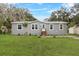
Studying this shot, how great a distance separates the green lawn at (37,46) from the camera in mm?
13391

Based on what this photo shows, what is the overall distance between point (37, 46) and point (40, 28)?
9.7 inches

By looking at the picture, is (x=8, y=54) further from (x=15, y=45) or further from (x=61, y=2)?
(x=61, y=2)

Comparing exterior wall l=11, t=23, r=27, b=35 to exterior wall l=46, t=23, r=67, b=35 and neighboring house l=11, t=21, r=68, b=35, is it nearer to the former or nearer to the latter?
neighboring house l=11, t=21, r=68, b=35

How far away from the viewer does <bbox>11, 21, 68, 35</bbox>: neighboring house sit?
13.5 meters

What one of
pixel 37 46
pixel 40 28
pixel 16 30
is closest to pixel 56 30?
pixel 40 28

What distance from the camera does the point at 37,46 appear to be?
1343cm

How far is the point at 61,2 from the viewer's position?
1342cm

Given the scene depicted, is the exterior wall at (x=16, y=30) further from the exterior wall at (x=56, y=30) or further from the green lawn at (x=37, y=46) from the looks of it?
the exterior wall at (x=56, y=30)

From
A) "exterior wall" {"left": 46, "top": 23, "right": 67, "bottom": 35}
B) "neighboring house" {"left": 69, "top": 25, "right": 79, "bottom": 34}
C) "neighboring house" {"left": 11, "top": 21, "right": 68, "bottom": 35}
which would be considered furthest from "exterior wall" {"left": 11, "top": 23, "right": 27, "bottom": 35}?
"neighboring house" {"left": 69, "top": 25, "right": 79, "bottom": 34}

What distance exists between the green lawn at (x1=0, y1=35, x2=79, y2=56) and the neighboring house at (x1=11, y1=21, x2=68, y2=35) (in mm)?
80

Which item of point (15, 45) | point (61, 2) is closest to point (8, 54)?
point (15, 45)

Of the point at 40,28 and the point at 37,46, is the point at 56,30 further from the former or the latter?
the point at 37,46

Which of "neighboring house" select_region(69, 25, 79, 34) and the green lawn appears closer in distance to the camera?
the green lawn

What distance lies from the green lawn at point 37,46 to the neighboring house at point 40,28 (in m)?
0.08
